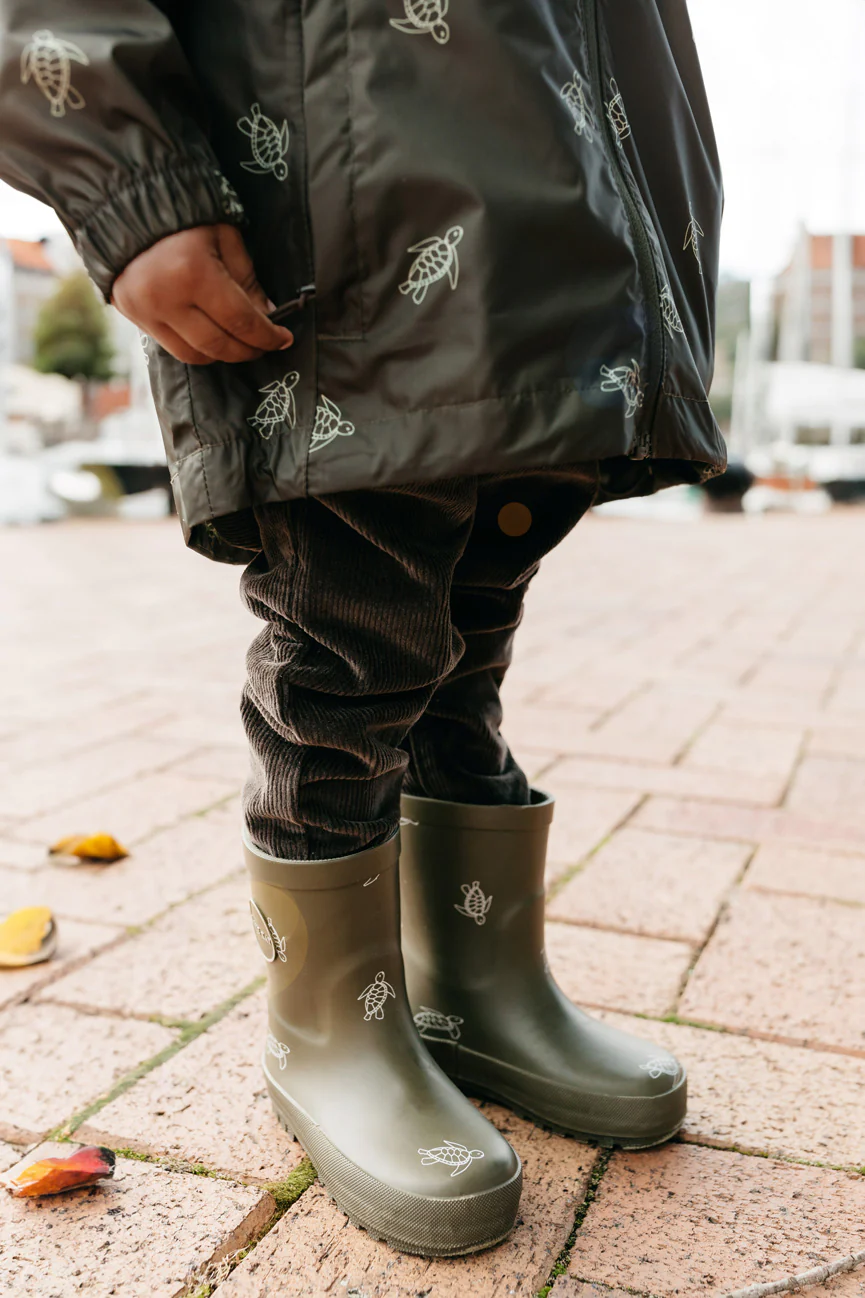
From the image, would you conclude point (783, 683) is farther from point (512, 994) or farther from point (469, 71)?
point (469, 71)

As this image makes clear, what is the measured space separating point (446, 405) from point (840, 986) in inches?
31.8

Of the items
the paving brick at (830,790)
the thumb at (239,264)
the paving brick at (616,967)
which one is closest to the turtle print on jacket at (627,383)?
the thumb at (239,264)

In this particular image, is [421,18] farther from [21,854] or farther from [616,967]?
[21,854]

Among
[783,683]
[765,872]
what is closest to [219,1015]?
[765,872]

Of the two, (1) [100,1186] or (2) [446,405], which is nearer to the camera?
(2) [446,405]

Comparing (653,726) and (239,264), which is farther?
(653,726)

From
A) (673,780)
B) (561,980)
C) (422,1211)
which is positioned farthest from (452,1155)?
(673,780)

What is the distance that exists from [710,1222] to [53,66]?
84 cm

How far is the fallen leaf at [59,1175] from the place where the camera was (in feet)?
2.57

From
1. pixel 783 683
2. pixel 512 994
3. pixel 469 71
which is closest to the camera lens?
pixel 469 71

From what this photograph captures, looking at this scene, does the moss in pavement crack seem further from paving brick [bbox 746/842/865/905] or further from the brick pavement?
paving brick [bbox 746/842/865/905]

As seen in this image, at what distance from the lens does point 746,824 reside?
1.64 m

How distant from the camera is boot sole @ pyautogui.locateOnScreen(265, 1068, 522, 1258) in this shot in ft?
2.40

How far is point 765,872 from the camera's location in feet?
4.77
